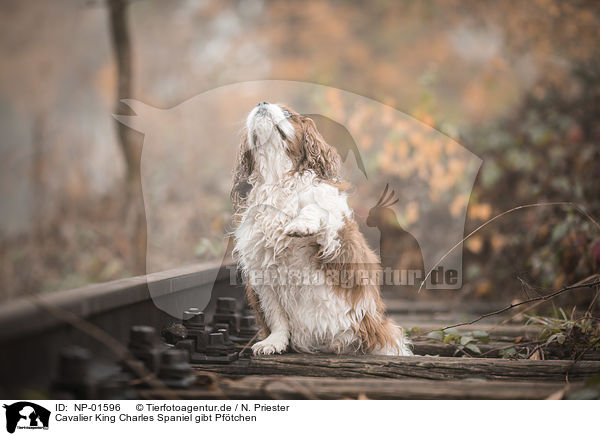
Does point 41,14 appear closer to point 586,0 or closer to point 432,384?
point 432,384

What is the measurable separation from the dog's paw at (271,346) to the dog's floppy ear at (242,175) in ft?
1.37

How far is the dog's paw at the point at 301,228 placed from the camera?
142cm

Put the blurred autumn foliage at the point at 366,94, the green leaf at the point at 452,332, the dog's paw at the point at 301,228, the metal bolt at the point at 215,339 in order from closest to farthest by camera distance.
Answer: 1. the dog's paw at the point at 301,228
2. the metal bolt at the point at 215,339
3. the green leaf at the point at 452,332
4. the blurred autumn foliage at the point at 366,94

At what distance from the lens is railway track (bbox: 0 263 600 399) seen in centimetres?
105

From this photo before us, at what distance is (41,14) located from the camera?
2660 millimetres

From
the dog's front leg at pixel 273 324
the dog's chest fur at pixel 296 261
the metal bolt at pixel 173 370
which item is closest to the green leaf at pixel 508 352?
the dog's chest fur at pixel 296 261

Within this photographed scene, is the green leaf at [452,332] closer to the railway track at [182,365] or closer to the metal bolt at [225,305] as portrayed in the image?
the railway track at [182,365]

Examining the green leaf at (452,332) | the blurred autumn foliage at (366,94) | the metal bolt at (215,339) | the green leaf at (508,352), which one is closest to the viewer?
the metal bolt at (215,339)

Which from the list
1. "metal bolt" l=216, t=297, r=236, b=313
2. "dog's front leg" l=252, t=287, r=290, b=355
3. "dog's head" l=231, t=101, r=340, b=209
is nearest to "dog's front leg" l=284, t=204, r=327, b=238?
"dog's head" l=231, t=101, r=340, b=209

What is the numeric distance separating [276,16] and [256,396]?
2.90 m

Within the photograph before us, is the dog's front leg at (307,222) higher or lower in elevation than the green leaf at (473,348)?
higher

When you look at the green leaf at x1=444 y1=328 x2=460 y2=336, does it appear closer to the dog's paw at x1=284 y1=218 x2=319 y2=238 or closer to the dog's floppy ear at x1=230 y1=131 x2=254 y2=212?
the dog's paw at x1=284 y1=218 x2=319 y2=238

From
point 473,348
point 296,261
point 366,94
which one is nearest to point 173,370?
point 296,261
